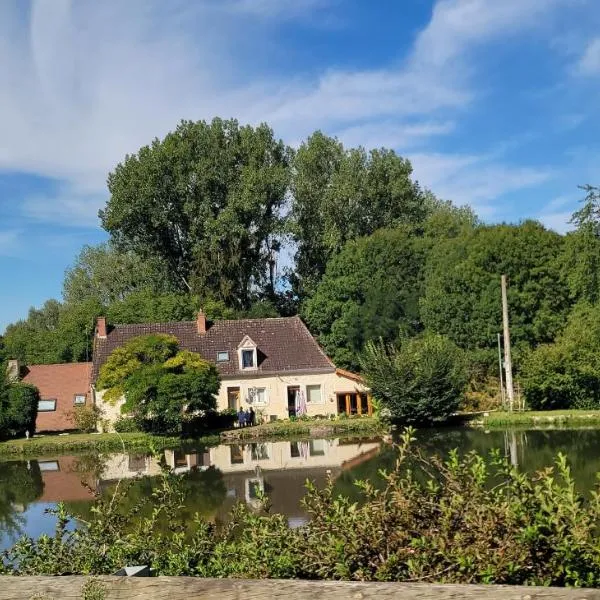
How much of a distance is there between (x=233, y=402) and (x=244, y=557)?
3231 cm

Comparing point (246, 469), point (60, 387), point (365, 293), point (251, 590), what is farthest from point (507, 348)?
point (251, 590)

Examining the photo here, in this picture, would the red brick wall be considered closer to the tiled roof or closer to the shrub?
the shrub

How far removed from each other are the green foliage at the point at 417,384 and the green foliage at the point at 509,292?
21.2 ft

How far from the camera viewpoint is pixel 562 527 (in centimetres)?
418

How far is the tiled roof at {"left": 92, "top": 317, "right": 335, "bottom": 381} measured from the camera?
1486 inches

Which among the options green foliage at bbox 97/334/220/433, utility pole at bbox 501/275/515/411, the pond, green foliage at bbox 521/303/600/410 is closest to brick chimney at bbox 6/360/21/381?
green foliage at bbox 97/334/220/433

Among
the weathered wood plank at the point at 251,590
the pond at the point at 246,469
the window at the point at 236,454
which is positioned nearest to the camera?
the weathered wood plank at the point at 251,590

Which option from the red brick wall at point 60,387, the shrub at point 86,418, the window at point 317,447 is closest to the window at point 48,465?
the shrub at point 86,418

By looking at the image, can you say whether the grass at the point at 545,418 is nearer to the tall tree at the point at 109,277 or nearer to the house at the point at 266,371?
the house at the point at 266,371

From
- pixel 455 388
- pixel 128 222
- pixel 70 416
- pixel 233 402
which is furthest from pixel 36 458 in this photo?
pixel 128 222

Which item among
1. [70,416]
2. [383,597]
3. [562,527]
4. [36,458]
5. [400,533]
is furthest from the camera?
[70,416]

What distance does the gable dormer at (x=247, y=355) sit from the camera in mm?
37625

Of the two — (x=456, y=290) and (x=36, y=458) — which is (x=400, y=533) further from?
(x=456, y=290)

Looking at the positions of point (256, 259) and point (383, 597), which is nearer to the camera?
point (383, 597)
